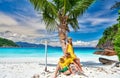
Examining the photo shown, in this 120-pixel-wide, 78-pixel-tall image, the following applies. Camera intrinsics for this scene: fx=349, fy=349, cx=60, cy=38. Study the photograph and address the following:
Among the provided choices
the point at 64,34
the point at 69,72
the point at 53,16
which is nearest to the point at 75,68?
the point at 69,72

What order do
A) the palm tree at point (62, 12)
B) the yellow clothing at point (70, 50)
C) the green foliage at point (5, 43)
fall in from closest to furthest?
the yellow clothing at point (70, 50) → the palm tree at point (62, 12) → the green foliage at point (5, 43)

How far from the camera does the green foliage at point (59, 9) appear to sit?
71.3ft

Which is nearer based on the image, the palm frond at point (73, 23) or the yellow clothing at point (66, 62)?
the yellow clothing at point (66, 62)

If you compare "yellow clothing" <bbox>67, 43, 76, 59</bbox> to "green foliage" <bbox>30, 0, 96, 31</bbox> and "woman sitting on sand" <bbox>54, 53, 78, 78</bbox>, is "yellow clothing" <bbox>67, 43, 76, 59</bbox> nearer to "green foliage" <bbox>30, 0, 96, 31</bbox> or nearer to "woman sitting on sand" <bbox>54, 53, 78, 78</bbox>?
"woman sitting on sand" <bbox>54, 53, 78, 78</bbox>

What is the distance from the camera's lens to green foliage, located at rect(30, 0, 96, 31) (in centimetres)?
2173

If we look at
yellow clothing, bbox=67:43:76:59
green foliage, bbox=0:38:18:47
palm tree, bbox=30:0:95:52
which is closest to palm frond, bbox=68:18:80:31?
palm tree, bbox=30:0:95:52

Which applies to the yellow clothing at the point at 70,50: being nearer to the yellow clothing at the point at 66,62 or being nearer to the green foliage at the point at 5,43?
the yellow clothing at the point at 66,62

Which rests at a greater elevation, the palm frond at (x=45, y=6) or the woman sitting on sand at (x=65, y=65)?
the palm frond at (x=45, y=6)

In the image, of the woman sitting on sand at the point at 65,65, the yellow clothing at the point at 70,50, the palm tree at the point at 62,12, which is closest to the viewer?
the woman sitting on sand at the point at 65,65

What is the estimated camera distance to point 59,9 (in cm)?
2225

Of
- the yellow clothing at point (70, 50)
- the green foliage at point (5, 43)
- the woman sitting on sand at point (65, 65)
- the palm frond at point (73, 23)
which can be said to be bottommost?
the woman sitting on sand at point (65, 65)

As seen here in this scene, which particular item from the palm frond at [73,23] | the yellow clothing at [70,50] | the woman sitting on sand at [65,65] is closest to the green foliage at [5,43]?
the palm frond at [73,23]

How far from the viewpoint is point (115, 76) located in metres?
16.4

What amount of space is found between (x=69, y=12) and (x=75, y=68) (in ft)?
22.9
